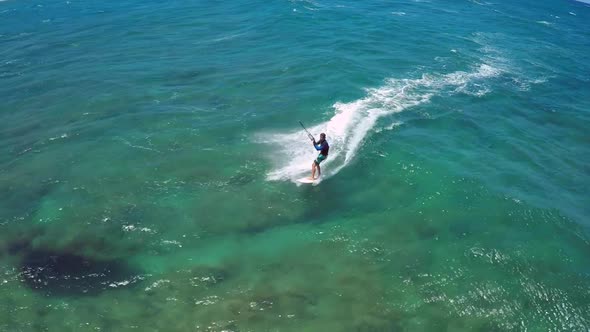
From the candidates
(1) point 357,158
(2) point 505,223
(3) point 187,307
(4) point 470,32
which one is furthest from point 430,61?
(3) point 187,307

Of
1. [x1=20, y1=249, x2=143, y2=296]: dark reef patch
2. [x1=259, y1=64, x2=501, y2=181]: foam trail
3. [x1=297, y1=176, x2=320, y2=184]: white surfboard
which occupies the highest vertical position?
[x1=259, y1=64, x2=501, y2=181]: foam trail

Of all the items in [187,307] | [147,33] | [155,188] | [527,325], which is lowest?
[527,325]

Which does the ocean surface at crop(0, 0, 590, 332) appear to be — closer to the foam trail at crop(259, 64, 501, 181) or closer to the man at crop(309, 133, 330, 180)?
the foam trail at crop(259, 64, 501, 181)

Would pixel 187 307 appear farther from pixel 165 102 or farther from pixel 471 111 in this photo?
pixel 471 111

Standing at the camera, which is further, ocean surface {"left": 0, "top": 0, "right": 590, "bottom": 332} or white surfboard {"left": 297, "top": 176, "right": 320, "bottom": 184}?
white surfboard {"left": 297, "top": 176, "right": 320, "bottom": 184}

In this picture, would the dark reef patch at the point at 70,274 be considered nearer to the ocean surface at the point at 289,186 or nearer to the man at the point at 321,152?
the ocean surface at the point at 289,186

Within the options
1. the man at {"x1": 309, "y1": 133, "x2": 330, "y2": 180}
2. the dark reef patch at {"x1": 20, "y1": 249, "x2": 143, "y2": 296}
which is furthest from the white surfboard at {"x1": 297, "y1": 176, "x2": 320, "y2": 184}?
the dark reef patch at {"x1": 20, "y1": 249, "x2": 143, "y2": 296}

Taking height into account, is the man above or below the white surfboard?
above

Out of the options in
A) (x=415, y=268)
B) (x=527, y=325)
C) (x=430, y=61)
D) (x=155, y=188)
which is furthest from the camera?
(x=430, y=61)
